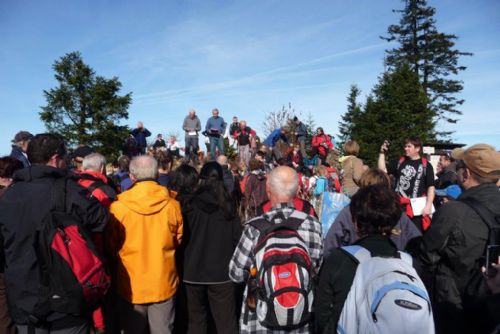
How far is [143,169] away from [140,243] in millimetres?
682

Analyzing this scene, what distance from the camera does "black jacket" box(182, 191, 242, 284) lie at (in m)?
3.84

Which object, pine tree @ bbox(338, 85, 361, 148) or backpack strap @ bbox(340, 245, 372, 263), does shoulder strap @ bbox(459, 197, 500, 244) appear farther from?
pine tree @ bbox(338, 85, 361, 148)

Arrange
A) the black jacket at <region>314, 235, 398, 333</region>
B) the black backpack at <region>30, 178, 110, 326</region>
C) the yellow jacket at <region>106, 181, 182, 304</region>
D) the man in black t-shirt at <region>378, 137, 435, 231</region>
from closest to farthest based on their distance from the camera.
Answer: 1. the black jacket at <region>314, 235, 398, 333</region>
2. the black backpack at <region>30, 178, 110, 326</region>
3. the yellow jacket at <region>106, 181, 182, 304</region>
4. the man in black t-shirt at <region>378, 137, 435, 231</region>

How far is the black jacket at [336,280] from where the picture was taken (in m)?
2.12

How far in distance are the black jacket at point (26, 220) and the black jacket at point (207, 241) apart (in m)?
1.31

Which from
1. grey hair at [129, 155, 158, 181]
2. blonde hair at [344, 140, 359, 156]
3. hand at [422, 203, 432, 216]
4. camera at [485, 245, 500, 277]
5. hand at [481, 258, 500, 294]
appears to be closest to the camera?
hand at [481, 258, 500, 294]

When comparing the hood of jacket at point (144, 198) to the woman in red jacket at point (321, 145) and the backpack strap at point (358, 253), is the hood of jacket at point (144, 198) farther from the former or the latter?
the woman in red jacket at point (321, 145)

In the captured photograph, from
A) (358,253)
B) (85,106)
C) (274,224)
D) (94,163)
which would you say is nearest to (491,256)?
(358,253)

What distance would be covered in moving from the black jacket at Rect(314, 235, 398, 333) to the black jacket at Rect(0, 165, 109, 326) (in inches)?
68.1

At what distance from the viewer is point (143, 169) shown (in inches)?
137

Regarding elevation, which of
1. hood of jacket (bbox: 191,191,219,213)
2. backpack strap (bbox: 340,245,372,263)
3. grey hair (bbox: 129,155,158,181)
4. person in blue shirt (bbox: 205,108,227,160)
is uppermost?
person in blue shirt (bbox: 205,108,227,160)

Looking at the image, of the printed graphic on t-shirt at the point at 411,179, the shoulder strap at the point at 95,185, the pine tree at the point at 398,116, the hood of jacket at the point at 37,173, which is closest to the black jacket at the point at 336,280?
the hood of jacket at the point at 37,173

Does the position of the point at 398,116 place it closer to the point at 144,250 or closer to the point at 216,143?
the point at 216,143

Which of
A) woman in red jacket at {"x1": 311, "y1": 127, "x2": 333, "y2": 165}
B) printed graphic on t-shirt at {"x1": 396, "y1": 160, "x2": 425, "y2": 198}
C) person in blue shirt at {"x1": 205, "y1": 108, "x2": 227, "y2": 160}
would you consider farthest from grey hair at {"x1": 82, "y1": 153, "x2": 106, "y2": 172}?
person in blue shirt at {"x1": 205, "y1": 108, "x2": 227, "y2": 160}
